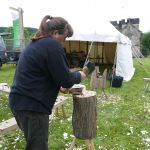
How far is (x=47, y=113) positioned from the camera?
3.33 m

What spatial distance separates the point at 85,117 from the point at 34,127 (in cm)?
146

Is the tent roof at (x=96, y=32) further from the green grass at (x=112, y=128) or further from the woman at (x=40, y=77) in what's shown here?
the woman at (x=40, y=77)

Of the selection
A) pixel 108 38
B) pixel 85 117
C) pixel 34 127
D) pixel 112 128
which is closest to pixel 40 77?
pixel 34 127

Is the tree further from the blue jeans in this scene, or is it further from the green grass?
the blue jeans

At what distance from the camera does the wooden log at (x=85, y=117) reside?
4.59 metres

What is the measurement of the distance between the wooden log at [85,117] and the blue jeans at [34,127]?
50.1 inches

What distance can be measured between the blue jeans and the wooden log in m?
1.27

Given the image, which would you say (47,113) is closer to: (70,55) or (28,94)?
(28,94)

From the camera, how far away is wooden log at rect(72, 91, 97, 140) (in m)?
4.59

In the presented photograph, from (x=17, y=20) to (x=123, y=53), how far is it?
8536 millimetres

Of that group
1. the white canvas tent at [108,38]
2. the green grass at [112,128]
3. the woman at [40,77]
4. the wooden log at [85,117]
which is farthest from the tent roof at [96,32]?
the woman at [40,77]

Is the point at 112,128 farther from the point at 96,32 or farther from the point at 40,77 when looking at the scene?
the point at 96,32

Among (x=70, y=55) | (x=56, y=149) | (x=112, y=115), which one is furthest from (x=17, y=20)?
(x=56, y=149)

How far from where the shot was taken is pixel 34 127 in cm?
328
